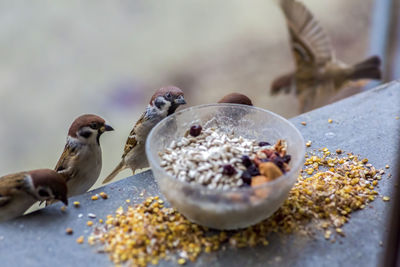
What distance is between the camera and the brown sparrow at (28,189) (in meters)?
1.47

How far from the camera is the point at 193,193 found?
1.23m

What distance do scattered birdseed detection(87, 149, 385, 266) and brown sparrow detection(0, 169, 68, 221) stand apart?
195 millimetres

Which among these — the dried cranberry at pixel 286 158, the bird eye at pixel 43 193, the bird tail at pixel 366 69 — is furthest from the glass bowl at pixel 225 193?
the bird tail at pixel 366 69

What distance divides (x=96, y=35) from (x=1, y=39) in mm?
659

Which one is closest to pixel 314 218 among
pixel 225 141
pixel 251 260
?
Result: pixel 251 260

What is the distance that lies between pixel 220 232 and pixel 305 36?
1.99 metres

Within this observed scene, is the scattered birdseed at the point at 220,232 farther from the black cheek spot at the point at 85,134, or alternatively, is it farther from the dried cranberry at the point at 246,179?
the black cheek spot at the point at 85,134

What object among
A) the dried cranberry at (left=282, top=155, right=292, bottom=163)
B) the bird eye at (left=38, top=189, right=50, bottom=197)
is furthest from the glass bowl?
the bird eye at (left=38, top=189, right=50, bottom=197)

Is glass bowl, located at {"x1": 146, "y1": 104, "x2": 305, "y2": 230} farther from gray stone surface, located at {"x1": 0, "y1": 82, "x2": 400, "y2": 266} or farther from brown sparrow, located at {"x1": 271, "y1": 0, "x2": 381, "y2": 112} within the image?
brown sparrow, located at {"x1": 271, "y1": 0, "x2": 381, "y2": 112}

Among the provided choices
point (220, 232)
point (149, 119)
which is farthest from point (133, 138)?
point (220, 232)

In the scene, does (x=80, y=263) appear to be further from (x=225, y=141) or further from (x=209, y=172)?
(x=225, y=141)

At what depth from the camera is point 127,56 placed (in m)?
3.39

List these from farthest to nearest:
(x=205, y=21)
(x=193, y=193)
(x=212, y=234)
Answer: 1. (x=205, y=21)
2. (x=212, y=234)
3. (x=193, y=193)

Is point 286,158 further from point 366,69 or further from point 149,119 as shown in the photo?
point 366,69
